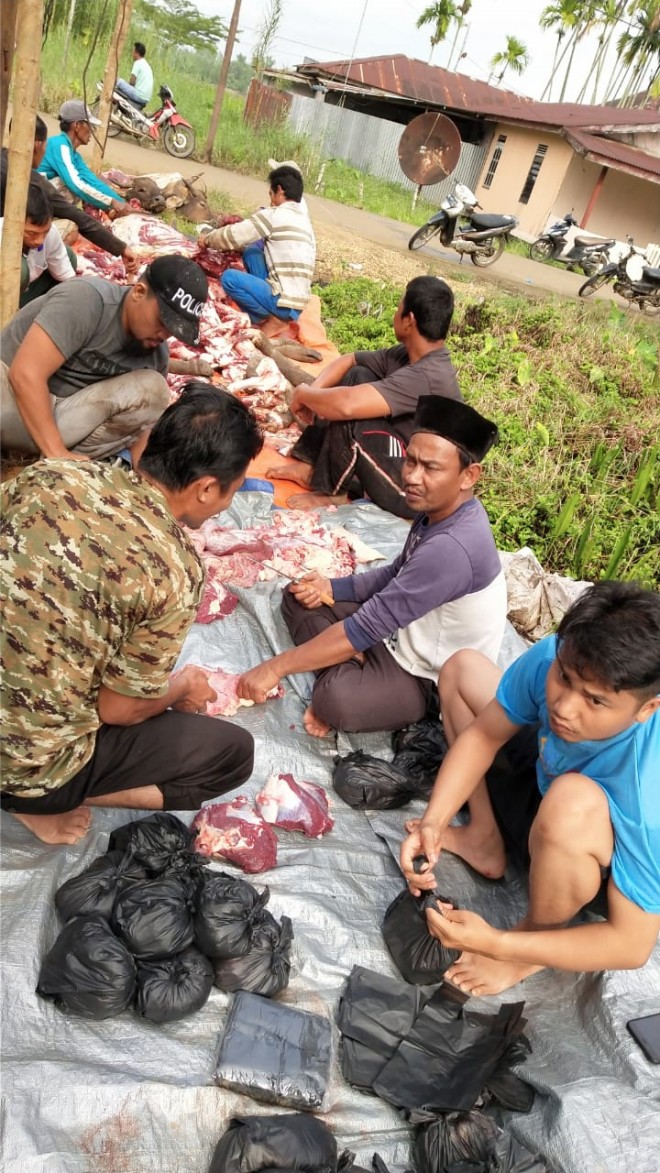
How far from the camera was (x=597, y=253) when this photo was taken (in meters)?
16.7

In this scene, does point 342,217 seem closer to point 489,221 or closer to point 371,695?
point 489,221

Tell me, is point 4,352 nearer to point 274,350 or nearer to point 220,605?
point 220,605

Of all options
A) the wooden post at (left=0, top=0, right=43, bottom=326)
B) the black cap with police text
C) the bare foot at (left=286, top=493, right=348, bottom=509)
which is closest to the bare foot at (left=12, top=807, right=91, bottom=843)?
the black cap with police text

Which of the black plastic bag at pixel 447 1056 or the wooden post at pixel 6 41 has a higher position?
the wooden post at pixel 6 41

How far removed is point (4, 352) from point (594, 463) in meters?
4.08

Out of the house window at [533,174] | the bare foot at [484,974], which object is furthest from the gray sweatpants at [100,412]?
the house window at [533,174]

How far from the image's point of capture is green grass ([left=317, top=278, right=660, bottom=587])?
5066 mm

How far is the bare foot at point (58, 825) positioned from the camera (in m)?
2.18

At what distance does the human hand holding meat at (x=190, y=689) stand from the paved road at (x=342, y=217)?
10981 mm

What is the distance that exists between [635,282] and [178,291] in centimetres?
1399

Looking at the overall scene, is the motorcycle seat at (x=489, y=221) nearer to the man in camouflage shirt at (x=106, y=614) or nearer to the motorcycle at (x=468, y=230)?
the motorcycle at (x=468, y=230)

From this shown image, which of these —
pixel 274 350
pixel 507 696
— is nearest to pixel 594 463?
pixel 274 350

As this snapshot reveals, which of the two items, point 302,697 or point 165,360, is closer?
point 302,697

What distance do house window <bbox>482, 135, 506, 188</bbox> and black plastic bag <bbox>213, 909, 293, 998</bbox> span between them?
26.5 meters
